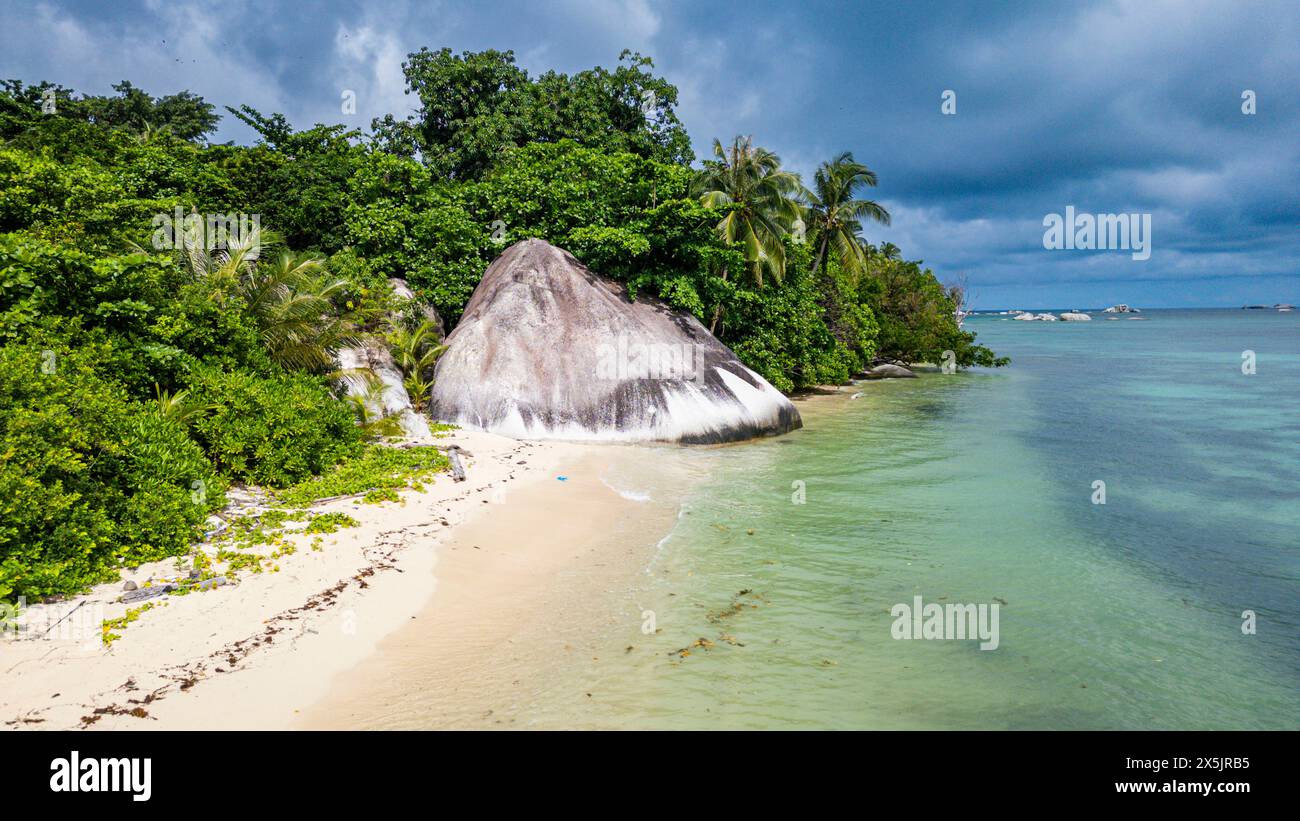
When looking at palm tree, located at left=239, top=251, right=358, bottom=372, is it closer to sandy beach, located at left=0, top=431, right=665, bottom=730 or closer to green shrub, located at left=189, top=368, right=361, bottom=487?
green shrub, located at left=189, top=368, right=361, bottom=487

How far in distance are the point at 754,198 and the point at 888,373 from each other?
18653mm

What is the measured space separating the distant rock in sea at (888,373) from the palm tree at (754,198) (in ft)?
51.9

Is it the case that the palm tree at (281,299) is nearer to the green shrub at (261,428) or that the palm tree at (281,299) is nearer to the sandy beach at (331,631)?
the green shrub at (261,428)

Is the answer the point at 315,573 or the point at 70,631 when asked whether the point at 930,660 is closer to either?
the point at 315,573

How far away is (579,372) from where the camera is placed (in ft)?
55.8

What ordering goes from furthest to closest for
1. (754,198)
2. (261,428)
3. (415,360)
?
(754,198), (415,360), (261,428)

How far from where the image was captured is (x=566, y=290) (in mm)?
18375

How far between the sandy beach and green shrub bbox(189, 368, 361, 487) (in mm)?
1144

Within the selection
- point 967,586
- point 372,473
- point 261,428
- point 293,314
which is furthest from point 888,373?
point 261,428

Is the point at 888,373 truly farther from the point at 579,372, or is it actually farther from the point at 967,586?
the point at 967,586

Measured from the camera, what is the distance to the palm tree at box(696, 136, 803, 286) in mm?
23594

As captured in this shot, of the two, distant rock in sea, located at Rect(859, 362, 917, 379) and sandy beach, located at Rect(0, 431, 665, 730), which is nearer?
sandy beach, located at Rect(0, 431, 665, 730)

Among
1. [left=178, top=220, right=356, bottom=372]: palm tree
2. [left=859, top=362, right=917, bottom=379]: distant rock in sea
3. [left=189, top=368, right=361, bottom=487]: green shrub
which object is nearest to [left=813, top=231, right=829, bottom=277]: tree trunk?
[left=859, top=362, right=917, bottom=379]: distant rock in sea
